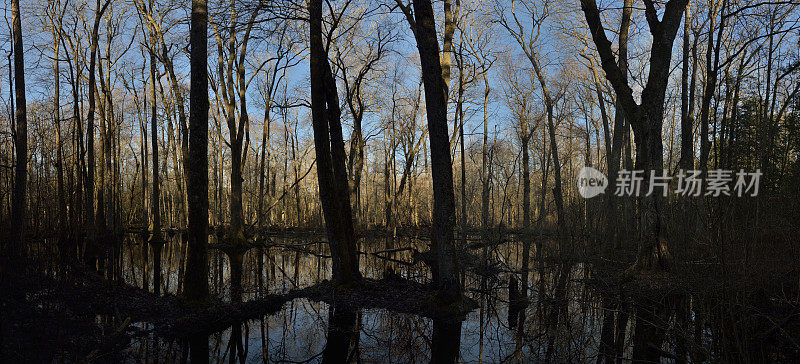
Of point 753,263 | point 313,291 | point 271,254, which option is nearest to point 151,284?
point 313,291

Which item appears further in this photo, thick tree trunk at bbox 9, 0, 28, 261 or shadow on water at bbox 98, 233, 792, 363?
thick tree trunk at bbox 9, 0, 28, 261

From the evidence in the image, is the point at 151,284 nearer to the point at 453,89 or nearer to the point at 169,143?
the point at 453,89

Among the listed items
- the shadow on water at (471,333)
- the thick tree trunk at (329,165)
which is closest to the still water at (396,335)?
the shadow on water at (471,333)

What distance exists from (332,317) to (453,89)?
1701 centimetres

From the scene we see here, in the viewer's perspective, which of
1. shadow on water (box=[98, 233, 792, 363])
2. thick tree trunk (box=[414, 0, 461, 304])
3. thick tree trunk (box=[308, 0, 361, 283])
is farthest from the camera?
thick tree trunk (box=[308, 0, 361, 283])

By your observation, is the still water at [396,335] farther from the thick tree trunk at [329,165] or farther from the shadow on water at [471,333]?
the thick tree trunk at [329,165]

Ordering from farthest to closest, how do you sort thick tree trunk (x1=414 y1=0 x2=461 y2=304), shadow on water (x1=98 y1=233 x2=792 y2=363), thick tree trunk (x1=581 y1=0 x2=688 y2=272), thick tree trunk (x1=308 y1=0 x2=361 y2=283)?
1. thick tree trunk (x1=581 y1=0 x2=688 y2=272)
2. thick tree trunk (x1=308 y1=0 x2=361 y2=283)
3. thick tree trunk (x1=414 y1=0 x2=461 y2=304)
4. shadow on water (x1=98 y1=233 x2=792 y2=363)

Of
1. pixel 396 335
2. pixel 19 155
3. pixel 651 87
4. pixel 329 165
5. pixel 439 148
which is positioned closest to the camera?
pixel 396 335

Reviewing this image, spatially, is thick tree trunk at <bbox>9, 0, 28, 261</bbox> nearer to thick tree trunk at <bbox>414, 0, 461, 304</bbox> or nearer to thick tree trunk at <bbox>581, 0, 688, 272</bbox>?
thick tree trunk at <bbox>414, 0, 461, 304</bbox>

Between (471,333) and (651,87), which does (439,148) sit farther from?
(651,87)

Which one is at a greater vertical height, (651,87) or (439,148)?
(651,87)

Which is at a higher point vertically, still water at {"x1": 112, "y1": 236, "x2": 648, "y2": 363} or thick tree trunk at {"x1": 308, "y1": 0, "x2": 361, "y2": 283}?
thick tree trunk at {"x1": 308, "y1": 0, "x2": 361, "y2": 283}

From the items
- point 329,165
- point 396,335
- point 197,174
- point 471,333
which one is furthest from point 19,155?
point 471,333

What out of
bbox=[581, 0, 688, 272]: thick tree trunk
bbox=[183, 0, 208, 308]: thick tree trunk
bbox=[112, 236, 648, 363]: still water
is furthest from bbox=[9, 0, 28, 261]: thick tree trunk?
bbox=[581, 0, 688, 272]: thick tree trunk
